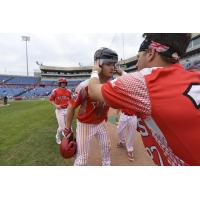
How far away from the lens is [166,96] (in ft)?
4.47

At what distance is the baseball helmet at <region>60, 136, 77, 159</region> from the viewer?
3702 mm

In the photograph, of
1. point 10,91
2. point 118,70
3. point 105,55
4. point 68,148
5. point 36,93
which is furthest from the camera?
point 36,93

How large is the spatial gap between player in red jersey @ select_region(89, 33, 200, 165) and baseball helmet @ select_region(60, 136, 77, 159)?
216 centimetres

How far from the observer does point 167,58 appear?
165 centimetres

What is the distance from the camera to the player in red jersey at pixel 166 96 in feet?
4.47

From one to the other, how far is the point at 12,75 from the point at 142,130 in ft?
214

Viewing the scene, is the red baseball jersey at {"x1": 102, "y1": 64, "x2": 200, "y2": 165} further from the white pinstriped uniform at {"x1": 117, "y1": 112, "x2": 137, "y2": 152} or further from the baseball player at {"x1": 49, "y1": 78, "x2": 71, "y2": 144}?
the baseball player at {"x1": 49, "y1": 78, "x2": 71, "y2": 144}

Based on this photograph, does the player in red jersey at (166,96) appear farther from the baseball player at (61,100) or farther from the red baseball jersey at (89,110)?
the baseball player at (61,100)

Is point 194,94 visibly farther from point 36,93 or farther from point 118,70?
point 36,93

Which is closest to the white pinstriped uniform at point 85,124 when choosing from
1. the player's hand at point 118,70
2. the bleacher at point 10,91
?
the player's hand at point 118,70

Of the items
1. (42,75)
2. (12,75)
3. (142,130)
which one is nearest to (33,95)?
(12,75)

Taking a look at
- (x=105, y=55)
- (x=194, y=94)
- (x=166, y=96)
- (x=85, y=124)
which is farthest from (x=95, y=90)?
(x=85, y=124)

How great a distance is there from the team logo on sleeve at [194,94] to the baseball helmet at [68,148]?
8.66 ft

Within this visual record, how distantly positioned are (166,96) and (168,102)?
1.4 inches
